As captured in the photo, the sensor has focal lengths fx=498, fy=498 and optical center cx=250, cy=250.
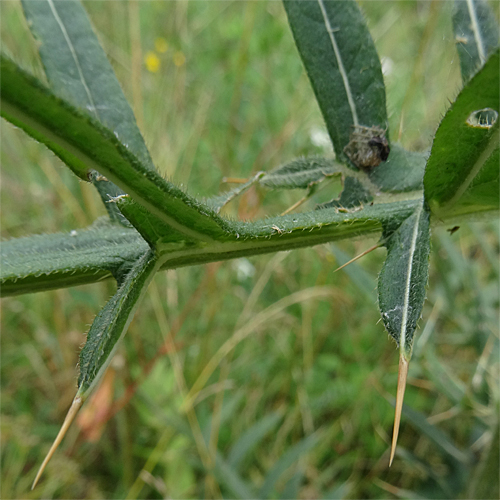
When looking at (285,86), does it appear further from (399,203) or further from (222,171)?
(399,203)

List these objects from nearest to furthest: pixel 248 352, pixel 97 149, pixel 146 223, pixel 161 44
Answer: pixel 97 149 < pixel 146 223 < pixel 248 352 < pixel 161 44

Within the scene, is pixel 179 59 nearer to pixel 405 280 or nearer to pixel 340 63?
pixel 340 63

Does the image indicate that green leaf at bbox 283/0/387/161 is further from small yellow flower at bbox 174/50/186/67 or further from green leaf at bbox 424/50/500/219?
small yellow flower at bbox 174/50/186/67

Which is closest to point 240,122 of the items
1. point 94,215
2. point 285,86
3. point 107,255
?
point 285,86

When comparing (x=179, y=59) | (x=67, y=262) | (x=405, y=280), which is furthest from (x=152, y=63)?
(x=405, y=280)

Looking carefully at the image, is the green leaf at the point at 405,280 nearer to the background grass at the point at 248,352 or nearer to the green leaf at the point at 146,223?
the green leaf at the point at 146,223
